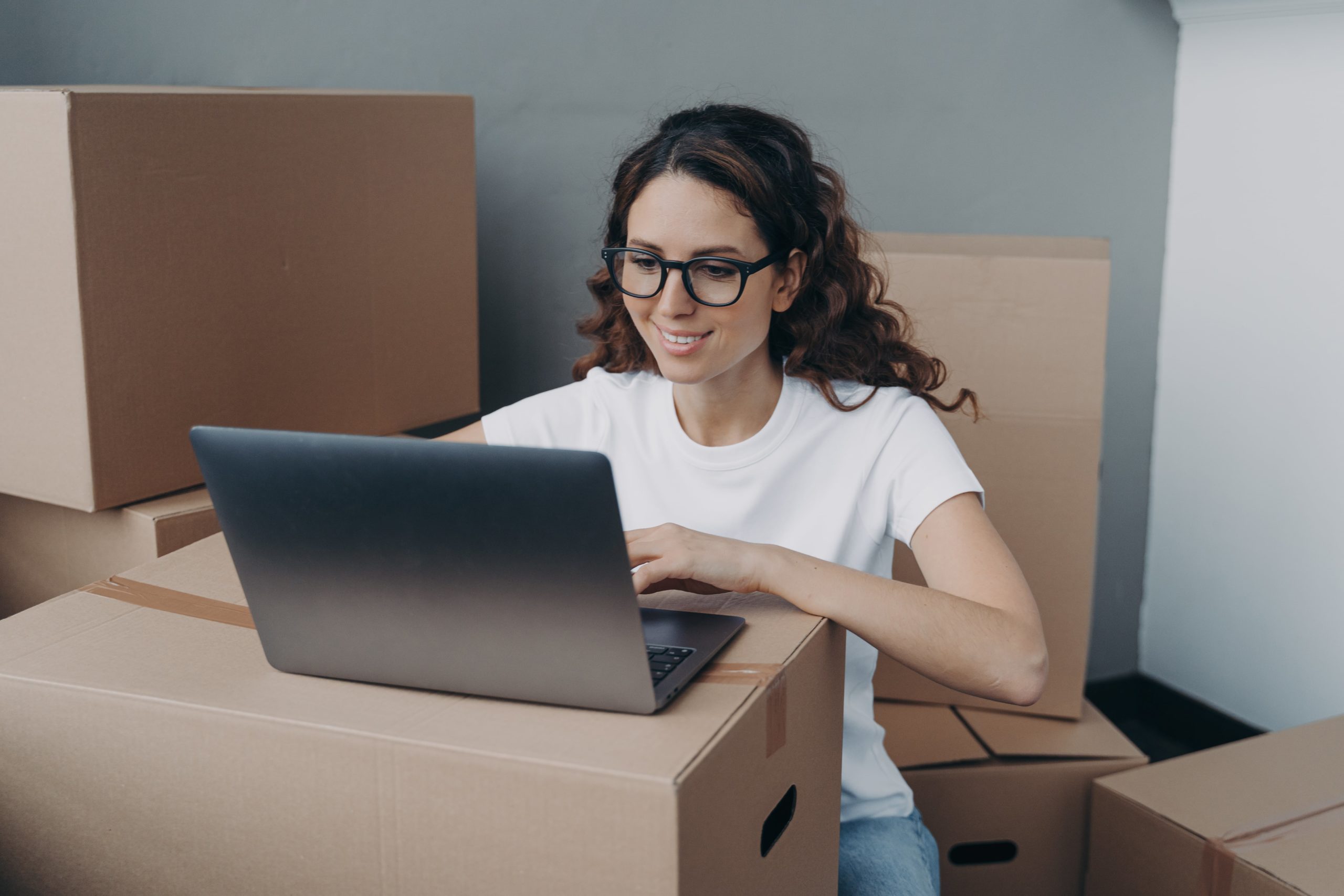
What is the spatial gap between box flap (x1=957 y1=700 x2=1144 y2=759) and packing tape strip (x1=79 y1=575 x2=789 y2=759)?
2.52 feet

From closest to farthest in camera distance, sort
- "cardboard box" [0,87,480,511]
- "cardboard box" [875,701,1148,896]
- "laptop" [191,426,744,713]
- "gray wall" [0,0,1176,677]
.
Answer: "laptop" [191,426,744,713] < "cardboard box" [0,87,480,511] < "cardboard box" [875,701,1148,896] < "gray wall" [0,0,1176,677]

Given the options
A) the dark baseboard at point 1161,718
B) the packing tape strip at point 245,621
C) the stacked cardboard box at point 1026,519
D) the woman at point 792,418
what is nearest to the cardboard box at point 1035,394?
the stacked cardboard box at point 1026,519

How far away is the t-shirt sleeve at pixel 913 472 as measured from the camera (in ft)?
3.12

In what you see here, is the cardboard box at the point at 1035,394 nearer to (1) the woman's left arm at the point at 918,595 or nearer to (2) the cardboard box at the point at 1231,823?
(2) the cardboard box at the point at 1231,823

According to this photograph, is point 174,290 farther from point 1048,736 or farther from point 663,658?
point 1048,736

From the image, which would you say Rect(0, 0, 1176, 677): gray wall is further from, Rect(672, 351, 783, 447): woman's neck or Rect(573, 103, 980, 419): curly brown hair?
Rect(672, 351, 783, 447): woman's neck

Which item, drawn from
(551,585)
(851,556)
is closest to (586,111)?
(851,556)

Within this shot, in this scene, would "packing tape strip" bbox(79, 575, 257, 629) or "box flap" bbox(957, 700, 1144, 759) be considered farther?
"box flap" bbox(957, 700, 1144, 759)

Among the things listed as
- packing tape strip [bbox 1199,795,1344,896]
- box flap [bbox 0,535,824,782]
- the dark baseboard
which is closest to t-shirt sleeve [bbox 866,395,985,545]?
box flap [bbox 0,535,824,782]

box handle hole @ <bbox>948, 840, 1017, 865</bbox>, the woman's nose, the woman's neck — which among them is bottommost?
box handle hole @ <bbox>948, 840, 1017, 865</bbox>

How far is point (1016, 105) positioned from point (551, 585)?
1428mm

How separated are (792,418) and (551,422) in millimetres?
257

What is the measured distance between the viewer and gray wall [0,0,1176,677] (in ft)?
5.17

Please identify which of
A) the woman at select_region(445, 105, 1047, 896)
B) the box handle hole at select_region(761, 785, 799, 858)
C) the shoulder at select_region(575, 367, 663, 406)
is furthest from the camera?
the shoulder at select_region(575, 367, 663, 406)
